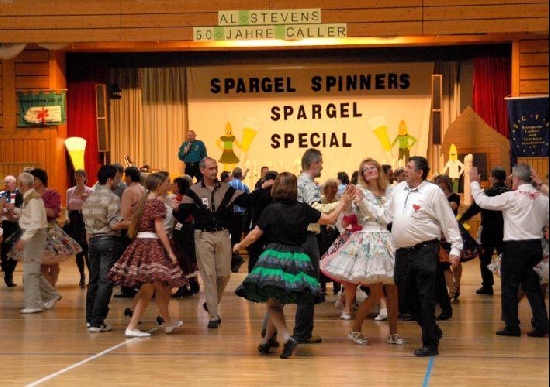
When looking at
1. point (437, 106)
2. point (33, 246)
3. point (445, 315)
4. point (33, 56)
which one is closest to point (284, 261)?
point (445, 315)

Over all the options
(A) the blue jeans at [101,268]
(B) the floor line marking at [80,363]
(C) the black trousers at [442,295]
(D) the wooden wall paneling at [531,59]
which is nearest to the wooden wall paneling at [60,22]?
(D) the wooden wall paneling at [531,59]

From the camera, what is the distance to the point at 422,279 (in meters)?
8.70

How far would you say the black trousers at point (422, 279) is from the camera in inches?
342

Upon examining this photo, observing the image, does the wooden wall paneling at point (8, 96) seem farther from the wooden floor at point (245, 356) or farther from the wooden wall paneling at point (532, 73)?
the wooden floor at point (245, 356)

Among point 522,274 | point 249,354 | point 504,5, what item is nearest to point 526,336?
point 522,274

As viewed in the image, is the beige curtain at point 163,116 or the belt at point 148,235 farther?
the beige curtain at point 163,116

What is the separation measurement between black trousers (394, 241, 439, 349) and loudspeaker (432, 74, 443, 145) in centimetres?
1291

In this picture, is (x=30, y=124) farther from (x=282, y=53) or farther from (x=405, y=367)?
(x=405, y=367)

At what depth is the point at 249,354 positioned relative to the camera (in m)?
9.00

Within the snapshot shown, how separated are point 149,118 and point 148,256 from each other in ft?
49.7

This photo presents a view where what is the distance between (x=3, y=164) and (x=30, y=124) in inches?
36.9

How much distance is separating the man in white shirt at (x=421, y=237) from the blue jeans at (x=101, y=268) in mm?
2940

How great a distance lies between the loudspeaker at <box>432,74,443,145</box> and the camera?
21.4 m

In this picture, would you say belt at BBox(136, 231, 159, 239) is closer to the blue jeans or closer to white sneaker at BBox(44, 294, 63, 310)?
the blue jeans
